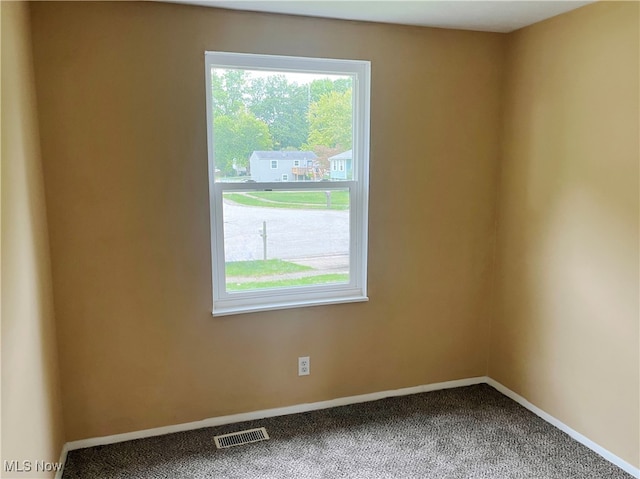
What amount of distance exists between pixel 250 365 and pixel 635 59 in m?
2.40

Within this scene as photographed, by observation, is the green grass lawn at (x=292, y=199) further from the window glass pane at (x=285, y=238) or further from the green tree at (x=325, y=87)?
the green tree at (x=325, y=87)

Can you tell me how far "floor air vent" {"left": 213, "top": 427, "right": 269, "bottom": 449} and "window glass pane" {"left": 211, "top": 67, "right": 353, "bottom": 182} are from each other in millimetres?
1360

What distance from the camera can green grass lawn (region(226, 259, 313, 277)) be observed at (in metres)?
2.62

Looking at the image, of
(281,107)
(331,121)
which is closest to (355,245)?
(331,121)

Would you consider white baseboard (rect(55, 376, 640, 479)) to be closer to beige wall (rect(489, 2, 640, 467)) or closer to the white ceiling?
beige wall (rect(489, 2, 640, 467))

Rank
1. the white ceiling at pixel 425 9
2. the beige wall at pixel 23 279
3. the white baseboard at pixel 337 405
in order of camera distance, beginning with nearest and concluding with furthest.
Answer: the beige wall at pixel 23 279, the white ceiling at pixel 425 9, the white baseboard at pixel 337 405

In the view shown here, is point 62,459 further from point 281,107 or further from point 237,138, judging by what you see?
point 281,107

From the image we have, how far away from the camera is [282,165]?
261cm

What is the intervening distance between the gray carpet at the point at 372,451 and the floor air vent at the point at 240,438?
4 centimetres

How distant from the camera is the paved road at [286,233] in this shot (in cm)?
258

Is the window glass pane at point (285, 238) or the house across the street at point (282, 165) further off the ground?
the house across the street at point (282, 165)

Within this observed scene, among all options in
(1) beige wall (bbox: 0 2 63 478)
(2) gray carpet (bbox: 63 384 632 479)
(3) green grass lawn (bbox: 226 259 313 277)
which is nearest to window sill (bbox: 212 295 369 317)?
(3) green grass lawn (bbox: 226 259 313 277)

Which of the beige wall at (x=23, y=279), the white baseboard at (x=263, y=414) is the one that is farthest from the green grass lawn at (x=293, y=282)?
the beige wall at (x=23, y=279)

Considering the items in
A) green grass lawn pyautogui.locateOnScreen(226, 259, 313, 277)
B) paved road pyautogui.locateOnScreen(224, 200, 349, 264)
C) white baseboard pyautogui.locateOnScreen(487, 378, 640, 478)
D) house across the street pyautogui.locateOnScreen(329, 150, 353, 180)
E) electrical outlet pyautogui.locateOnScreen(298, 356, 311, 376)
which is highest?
house across the street pyautogui.locateOnScreen(329, 150, 353, 180)
